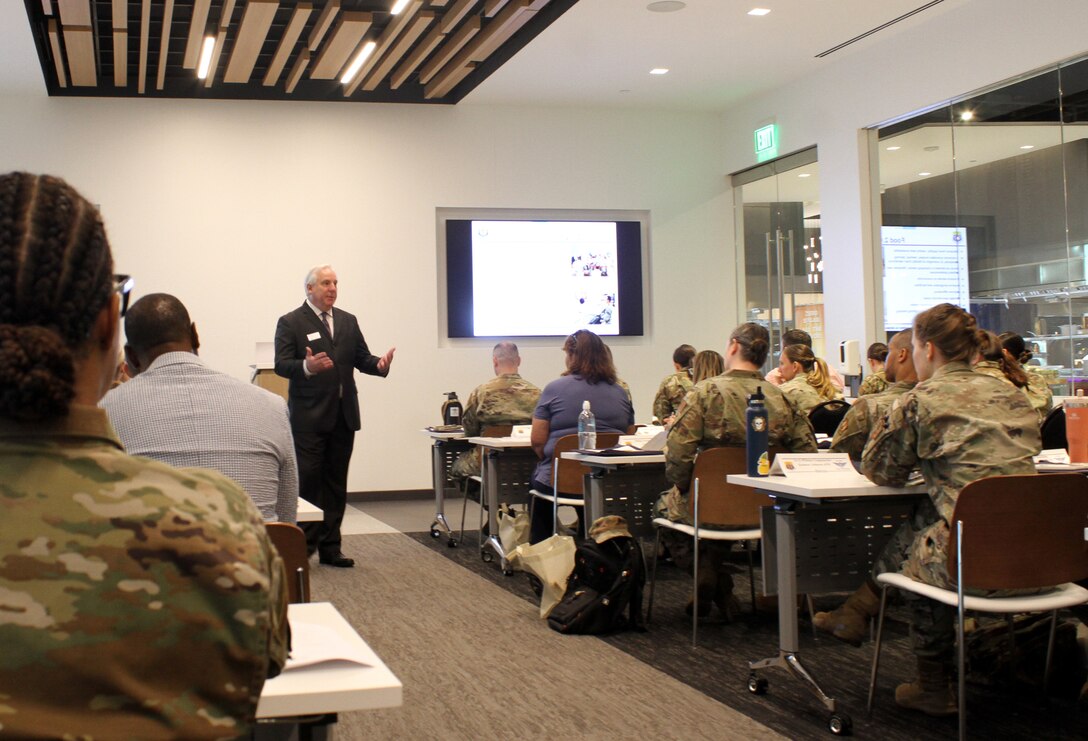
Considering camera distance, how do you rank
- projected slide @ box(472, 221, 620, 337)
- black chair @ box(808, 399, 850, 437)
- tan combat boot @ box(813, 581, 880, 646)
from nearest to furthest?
tan combat boot @ box(813, 581, 880, 646)
black chair @ box(808, 399, 850, 437)
projected slide @ box(472, 221, 620, 337)

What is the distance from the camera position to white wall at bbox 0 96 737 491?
959 centimetres

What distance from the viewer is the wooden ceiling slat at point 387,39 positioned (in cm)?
772

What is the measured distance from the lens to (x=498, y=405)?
6.82m

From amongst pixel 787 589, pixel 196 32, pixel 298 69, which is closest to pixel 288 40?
pixel 196 32

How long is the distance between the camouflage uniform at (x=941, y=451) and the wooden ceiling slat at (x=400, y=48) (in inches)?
221

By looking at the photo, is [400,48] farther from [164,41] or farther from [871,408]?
[871,408]

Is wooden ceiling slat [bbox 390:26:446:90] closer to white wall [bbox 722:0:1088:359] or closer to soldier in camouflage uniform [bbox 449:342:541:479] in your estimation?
soldier in camouflage uniform [bbox 449:342:541:479]

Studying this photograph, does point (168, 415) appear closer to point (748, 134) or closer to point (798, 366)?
point (798, 366)

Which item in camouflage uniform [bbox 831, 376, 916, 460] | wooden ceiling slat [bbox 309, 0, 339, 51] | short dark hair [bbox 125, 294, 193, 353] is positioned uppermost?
wooden ceiling slat [bbox 309, 0, 339, 51]

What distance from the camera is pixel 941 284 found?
27.9 feet

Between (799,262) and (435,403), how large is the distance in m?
3.66

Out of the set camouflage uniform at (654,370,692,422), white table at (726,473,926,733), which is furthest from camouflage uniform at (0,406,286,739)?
camouflage uniform at (654,370,692,422)

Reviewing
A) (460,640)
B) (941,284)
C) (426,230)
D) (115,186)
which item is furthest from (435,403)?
(460,640)

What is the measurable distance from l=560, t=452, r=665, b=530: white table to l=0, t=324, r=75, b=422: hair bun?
4.01m
